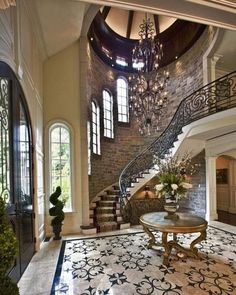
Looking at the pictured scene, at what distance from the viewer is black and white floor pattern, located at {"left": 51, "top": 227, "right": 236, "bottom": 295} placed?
108 inches

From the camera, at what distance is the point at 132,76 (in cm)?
955

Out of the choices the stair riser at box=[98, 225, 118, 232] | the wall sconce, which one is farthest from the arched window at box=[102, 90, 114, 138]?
the stair riser at box=[98, 225, 118, 232]

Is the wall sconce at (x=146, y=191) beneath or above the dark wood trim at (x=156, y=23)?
beneath

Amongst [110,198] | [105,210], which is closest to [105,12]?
[110,198]

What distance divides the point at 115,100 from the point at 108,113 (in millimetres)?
741

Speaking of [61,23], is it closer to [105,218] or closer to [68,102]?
[68,102]

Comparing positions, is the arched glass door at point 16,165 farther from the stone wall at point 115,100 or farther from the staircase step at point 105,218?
the stone wall at point 115,100

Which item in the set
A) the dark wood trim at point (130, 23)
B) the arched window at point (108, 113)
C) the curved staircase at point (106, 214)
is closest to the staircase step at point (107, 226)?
the curved staircase at point (106, 214)

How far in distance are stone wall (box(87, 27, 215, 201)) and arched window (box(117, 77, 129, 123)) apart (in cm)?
27

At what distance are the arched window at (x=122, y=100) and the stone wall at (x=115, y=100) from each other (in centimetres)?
27

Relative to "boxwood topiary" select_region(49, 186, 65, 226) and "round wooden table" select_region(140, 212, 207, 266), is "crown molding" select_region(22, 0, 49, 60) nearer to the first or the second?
"boxwood topiary" select_region(49, 186, 65, 226)

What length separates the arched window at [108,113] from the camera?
28.0ft

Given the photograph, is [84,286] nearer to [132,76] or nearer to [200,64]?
[200,64]

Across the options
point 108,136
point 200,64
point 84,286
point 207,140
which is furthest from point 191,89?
point 84,286
